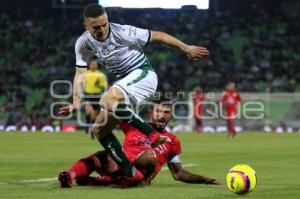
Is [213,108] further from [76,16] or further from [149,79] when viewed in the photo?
[149,79]

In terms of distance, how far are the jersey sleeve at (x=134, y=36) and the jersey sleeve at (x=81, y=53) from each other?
45cm

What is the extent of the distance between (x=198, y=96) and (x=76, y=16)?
800 cm

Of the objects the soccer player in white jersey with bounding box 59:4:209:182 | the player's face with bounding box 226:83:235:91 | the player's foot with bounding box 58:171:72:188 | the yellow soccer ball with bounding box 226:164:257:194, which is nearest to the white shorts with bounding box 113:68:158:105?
the soccer player in white jersey with bounding box 59:4:209:182

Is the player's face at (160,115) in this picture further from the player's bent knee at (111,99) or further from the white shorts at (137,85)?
the player's bent knee at (111,99)

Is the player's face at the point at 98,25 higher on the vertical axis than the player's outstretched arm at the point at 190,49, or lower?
higher

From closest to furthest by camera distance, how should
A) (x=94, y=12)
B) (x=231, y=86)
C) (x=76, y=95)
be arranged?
(x=94, y=12) < (x=76, y=95) < (x=231, y=86)

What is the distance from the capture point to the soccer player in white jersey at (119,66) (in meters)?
8.18

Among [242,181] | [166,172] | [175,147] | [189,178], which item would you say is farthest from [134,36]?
[166,172]

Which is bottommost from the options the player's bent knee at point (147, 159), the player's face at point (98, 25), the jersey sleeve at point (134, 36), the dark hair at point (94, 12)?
the player's bent knee at point (147, 159)

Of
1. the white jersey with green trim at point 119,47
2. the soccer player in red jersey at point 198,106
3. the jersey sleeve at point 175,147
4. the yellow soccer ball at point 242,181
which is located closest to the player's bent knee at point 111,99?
the white jersey with green trim at point 119,47

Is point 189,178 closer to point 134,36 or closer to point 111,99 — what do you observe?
point 111,99

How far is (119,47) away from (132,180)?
1.48 metres

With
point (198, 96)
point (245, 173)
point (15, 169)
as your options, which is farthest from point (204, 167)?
point (198, 96)

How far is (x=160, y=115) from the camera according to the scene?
8414mm
